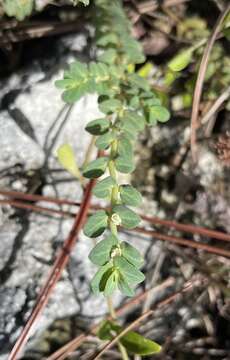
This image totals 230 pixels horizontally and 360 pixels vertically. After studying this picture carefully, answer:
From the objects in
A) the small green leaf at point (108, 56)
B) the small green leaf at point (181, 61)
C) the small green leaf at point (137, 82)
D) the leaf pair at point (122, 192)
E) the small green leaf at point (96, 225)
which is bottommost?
the small green leaf at point (181, 61)

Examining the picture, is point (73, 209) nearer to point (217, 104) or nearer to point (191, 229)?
point (191, 229)

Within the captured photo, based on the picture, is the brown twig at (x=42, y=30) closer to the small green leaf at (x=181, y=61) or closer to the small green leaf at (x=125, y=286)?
the small green leaf at (x=181, y=61)

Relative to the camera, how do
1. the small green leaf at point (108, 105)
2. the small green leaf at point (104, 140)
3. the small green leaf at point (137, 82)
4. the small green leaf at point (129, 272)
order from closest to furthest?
the small green leaf at point (129, 272) → the small green leaf at point (104, 140) → the small green leaf at point (108, 105) → the small green leaf at point (137, 82)

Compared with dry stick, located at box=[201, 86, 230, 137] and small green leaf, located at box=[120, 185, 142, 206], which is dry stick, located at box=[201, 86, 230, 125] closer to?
dry stick, located at box=[201, 86, 230, 137]

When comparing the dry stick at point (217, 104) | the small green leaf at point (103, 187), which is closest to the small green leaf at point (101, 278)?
the small green leaf at point (103, 187)

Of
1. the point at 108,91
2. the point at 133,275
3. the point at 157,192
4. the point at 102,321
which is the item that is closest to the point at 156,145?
the point at 157,192

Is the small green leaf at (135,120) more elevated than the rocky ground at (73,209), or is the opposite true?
the small green leaf at (135,120)

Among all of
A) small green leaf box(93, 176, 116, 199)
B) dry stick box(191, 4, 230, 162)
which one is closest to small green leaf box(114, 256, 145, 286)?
small green leaf box(93, 176, 116, 199)
